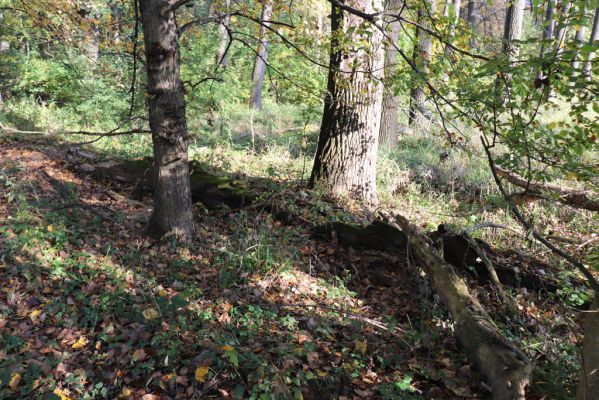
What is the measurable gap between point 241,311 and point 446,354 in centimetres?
195

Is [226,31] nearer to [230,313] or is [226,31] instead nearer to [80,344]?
[230,313]

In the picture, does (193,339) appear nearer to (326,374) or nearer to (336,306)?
(326,374)

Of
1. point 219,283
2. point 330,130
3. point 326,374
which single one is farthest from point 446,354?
point 330,130

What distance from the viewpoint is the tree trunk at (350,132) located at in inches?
255

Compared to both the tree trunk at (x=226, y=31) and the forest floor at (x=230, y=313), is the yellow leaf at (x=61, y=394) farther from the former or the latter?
the tree trunk at (x=226, y=31)

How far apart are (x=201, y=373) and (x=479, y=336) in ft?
7.23

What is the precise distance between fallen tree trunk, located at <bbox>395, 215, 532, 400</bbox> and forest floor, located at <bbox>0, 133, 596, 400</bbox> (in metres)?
0.24

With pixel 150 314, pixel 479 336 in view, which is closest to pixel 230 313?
pixel 150 314

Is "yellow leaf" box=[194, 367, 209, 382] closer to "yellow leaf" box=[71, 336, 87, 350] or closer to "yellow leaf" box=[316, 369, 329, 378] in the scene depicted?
"yellow leaf" box=[316, 369, 329, 378]

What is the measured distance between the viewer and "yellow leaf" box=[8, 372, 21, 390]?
325 cm

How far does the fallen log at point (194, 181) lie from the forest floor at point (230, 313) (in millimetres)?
218

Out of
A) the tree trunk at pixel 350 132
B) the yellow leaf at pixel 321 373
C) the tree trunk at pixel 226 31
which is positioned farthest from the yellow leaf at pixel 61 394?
the tree trunk at pixel 350 132

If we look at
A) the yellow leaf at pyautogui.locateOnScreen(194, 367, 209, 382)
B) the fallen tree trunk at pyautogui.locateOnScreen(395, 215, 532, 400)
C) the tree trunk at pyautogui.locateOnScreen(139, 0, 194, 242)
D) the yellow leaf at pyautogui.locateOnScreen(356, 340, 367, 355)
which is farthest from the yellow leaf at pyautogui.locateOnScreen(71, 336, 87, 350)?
the fallen tree trunk at pyautogui.locateOnScreen(395, 215, 532, 400)

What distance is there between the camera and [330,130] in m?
6.70
